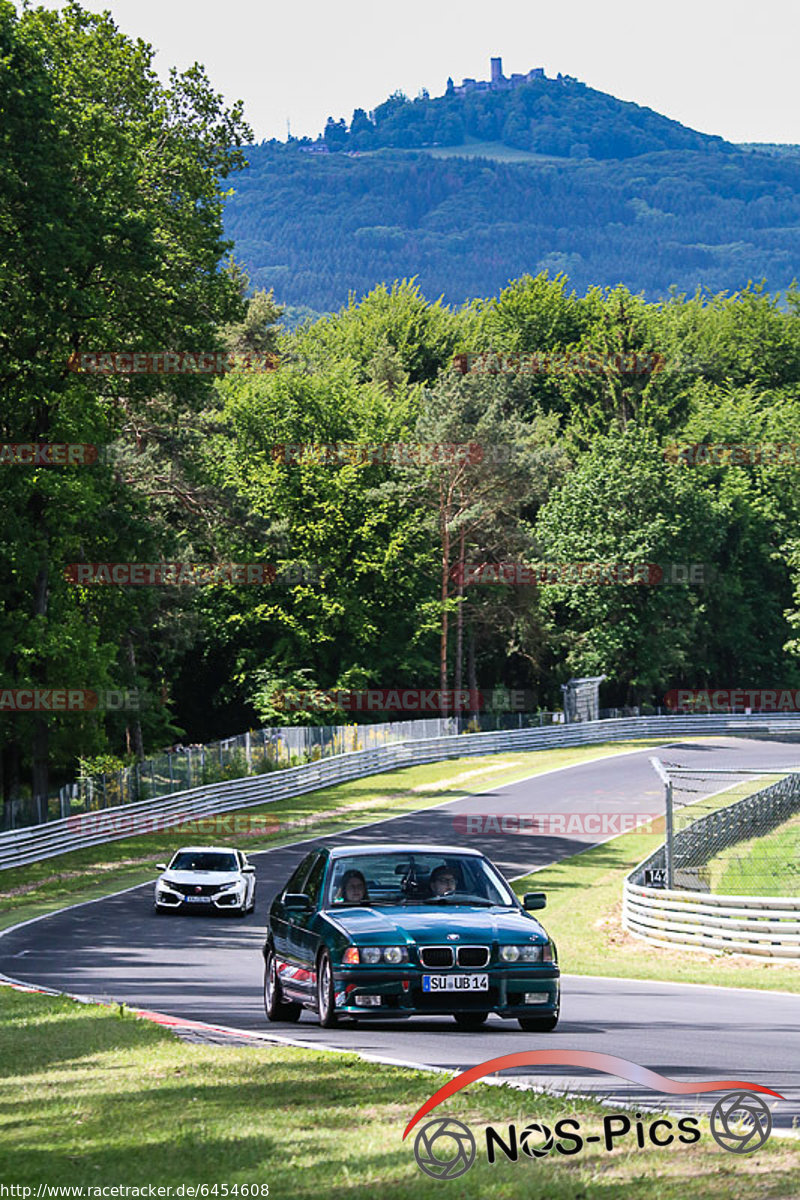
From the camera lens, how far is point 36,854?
37.2m

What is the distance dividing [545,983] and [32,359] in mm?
29567

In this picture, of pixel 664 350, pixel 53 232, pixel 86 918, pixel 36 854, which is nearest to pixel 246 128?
pixel 53 232

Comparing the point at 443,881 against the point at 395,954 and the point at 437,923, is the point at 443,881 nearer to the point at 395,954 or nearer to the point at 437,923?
the point at 437,923

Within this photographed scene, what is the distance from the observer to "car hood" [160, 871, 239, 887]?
27923 millimetres

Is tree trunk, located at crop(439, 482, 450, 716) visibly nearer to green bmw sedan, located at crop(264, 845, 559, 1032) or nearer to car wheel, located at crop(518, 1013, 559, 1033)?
green bmw sedan, located at crop(264, 845, 559, 1032)

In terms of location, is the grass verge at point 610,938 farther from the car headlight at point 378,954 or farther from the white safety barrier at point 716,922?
the car headlight at point 378,954

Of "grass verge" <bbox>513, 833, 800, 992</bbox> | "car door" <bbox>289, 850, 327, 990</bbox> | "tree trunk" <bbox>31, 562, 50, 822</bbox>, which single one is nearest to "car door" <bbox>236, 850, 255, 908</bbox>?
"grass verge" <bbox>513, 833, 800, 992</bbox>

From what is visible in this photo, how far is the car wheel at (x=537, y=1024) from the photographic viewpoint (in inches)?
465

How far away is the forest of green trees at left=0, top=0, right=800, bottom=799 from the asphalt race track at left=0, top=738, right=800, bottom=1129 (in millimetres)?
12329

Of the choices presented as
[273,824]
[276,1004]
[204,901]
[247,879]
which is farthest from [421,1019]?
[273,824]

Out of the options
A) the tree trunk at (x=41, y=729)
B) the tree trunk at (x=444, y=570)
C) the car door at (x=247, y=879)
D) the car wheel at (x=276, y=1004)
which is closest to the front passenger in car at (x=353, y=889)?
the car wheel at (x=276, y=1004)

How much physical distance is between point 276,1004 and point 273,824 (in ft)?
104

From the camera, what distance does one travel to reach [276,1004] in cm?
1314

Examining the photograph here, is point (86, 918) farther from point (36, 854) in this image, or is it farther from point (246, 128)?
point (246, 128)
